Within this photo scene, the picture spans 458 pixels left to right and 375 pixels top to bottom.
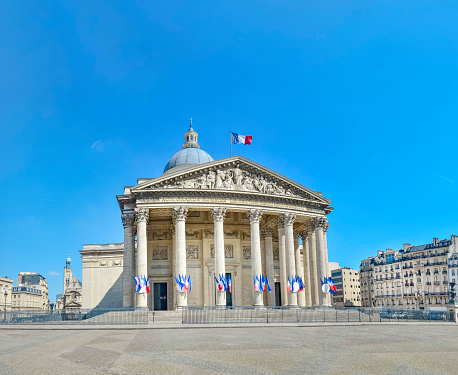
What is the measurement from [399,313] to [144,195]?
29576 millimetres

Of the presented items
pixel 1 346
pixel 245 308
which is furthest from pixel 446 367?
pixel 245 308

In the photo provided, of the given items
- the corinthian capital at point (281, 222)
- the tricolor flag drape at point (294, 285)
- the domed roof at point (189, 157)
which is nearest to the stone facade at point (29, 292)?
→ the domed roof at point (189, 157)

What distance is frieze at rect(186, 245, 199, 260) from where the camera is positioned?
57875 millimetres

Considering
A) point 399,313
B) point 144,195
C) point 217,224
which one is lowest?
point 399,313

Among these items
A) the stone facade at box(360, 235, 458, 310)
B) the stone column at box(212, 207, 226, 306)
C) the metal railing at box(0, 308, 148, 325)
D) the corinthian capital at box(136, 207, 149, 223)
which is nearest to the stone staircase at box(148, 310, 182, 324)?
the metal railing at box(0, 308, 148, 325)

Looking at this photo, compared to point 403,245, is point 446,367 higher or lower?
lower

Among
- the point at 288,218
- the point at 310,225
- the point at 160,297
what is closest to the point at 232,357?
the point at 288,218

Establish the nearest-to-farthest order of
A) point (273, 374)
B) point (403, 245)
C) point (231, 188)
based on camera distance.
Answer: point (273, 374) → point (231, 188) → point (403, 245)

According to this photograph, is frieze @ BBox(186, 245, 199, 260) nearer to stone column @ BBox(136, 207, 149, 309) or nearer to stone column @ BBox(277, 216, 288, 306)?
stone column @ BBox(136, 207, 149, 309)

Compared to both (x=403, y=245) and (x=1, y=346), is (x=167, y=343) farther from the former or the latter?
(x=403, y=245)

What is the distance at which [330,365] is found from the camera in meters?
15.2

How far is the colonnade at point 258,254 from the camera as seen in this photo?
49.8 m

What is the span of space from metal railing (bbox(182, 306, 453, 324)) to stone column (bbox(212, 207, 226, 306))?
1.38m

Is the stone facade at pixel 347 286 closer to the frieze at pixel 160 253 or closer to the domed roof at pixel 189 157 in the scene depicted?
the domed roof at pixel 189 157
